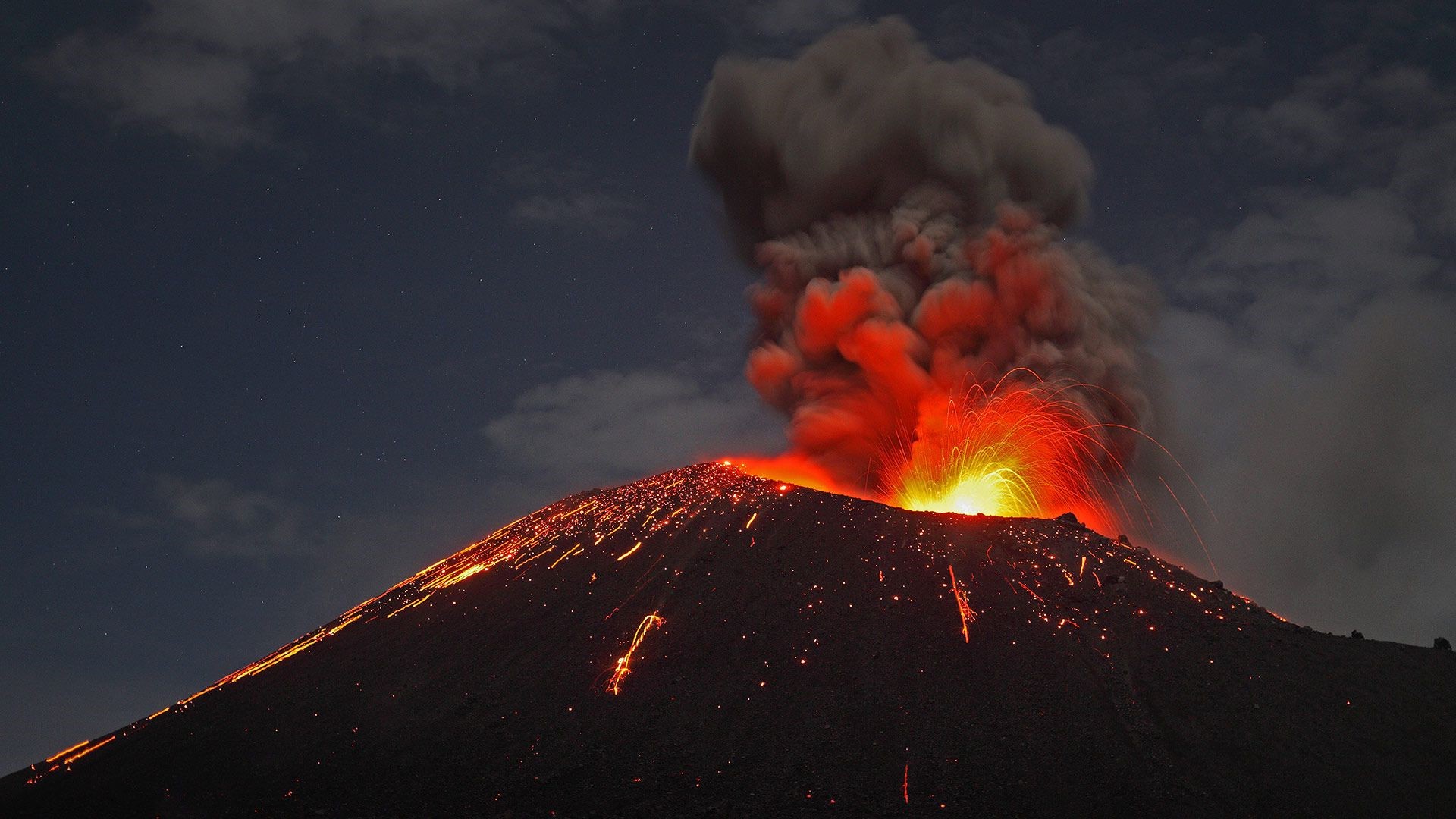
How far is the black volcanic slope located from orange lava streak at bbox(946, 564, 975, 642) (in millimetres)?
86

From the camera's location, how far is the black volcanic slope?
21.7m

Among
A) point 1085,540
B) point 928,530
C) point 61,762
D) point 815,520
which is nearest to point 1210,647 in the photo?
point 1085,540

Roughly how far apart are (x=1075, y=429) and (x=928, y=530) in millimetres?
10663

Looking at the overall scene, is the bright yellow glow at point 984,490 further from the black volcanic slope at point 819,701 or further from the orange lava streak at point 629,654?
the orange lava streak at point 629,654

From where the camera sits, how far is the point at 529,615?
30562 mm

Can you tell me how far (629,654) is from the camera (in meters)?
27.4

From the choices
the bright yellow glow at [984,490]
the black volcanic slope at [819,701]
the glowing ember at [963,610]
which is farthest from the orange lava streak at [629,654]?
the bright yellow glow at [984,490]

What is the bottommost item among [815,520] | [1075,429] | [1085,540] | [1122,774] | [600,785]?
[1122,774]

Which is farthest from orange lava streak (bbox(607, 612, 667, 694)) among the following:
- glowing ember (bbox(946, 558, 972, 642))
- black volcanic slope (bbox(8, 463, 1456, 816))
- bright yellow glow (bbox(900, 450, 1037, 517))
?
bright yellow glow (bbox(900, 450, 1037, 517))

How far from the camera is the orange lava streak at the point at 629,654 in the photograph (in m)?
26.1

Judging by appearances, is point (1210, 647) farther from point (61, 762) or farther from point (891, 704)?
point (61, 762)

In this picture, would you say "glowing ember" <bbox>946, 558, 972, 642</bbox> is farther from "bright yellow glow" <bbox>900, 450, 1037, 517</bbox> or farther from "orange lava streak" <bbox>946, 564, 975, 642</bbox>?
"bright yellow glow" <bbox>900, 450, 1037, 517</bbox>

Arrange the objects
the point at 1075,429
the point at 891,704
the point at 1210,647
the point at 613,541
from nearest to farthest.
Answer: the point at 891,704
the point at 1210,647
the point at 613,541
the point at 1075,429

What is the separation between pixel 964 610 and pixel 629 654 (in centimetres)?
869
